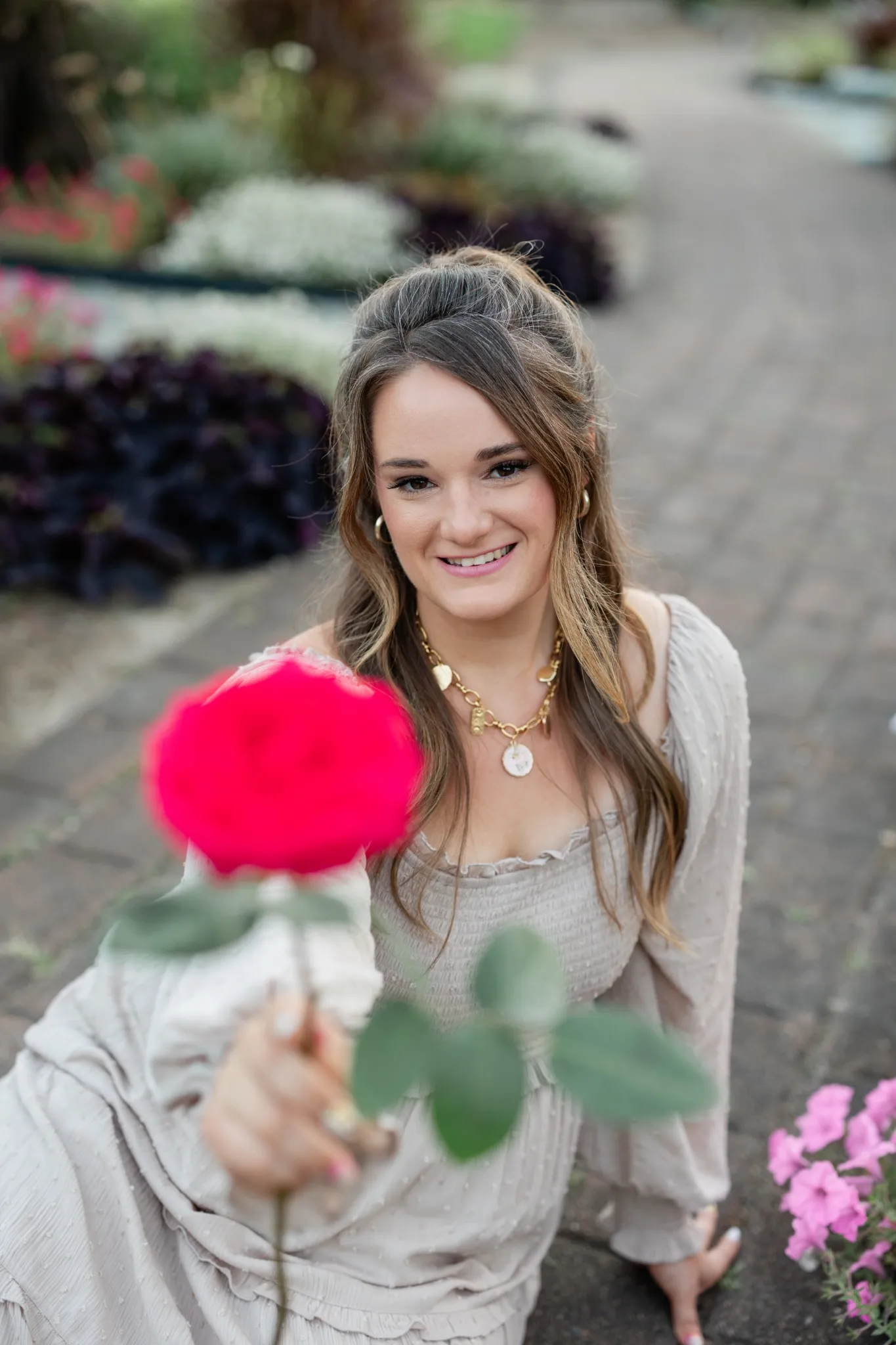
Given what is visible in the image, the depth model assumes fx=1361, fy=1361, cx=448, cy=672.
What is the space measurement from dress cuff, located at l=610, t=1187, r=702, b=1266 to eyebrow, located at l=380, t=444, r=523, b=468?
125 cm

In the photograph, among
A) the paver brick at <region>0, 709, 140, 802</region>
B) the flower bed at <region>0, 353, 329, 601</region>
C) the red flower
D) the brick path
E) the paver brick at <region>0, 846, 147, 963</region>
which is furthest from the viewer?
the flower bed at <region>0, 353, 329, 601</region>

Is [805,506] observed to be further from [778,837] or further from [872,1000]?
[872,1000]

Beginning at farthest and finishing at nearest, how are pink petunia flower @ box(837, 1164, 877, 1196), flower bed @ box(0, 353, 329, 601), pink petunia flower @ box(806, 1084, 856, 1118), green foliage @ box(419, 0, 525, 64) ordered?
green foliage @ box(419, 0, 525, 64)
flower bed @ box(0, 353, 329, 601)
pink petunia flower @ box(806, 1084, 856, 1118)
pink petunia flower @ box(837, 1164, 877, 1196)

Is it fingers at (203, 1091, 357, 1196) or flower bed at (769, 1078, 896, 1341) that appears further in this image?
flower bed at (769, 1078, 896, 1341)

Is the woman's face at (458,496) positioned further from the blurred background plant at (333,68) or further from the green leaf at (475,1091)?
the blurred background plant at (333,68)

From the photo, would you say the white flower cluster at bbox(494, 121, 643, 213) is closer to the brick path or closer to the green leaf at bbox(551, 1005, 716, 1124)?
the brick path

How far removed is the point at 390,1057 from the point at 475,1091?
0.05m

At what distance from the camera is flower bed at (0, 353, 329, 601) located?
15.5 ft

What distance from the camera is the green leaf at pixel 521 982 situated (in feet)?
2.27

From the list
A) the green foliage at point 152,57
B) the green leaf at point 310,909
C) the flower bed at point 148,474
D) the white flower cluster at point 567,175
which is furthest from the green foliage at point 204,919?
the green foliage at point 152,57

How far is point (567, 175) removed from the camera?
10367mm

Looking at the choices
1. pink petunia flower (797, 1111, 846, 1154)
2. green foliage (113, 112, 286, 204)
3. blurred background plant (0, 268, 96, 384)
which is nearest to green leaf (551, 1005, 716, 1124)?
pink petunia flower (797, 1111, 846, 1154)

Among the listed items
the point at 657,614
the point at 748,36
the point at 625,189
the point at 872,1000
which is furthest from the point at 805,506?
the point at 748,36

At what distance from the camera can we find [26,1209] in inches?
64.6
